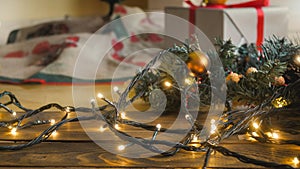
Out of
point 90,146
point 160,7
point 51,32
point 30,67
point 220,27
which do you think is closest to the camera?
point 90,146

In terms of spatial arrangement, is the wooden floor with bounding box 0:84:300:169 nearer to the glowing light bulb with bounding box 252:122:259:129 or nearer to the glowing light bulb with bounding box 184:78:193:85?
the glowing light bulb with bounding box 252:122:259:129

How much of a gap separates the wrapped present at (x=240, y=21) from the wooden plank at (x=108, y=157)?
0.72m

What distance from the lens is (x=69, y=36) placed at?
1.85m

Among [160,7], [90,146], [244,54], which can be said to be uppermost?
[160,7]

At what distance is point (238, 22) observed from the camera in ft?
4.70

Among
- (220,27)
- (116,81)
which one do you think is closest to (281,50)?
(220,27)

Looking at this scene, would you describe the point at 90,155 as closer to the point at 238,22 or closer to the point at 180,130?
the point at 180,130

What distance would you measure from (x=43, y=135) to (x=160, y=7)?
1.77m

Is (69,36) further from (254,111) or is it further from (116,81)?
(254,111)

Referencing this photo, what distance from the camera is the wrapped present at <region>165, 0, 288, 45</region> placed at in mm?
1428

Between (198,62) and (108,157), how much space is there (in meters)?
0.28

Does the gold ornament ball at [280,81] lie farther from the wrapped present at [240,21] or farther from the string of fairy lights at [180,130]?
the wrapped present at [240,21]

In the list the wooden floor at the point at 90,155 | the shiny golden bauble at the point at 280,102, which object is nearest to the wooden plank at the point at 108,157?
the wooden floor at the point at 90,155

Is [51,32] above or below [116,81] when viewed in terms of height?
above
